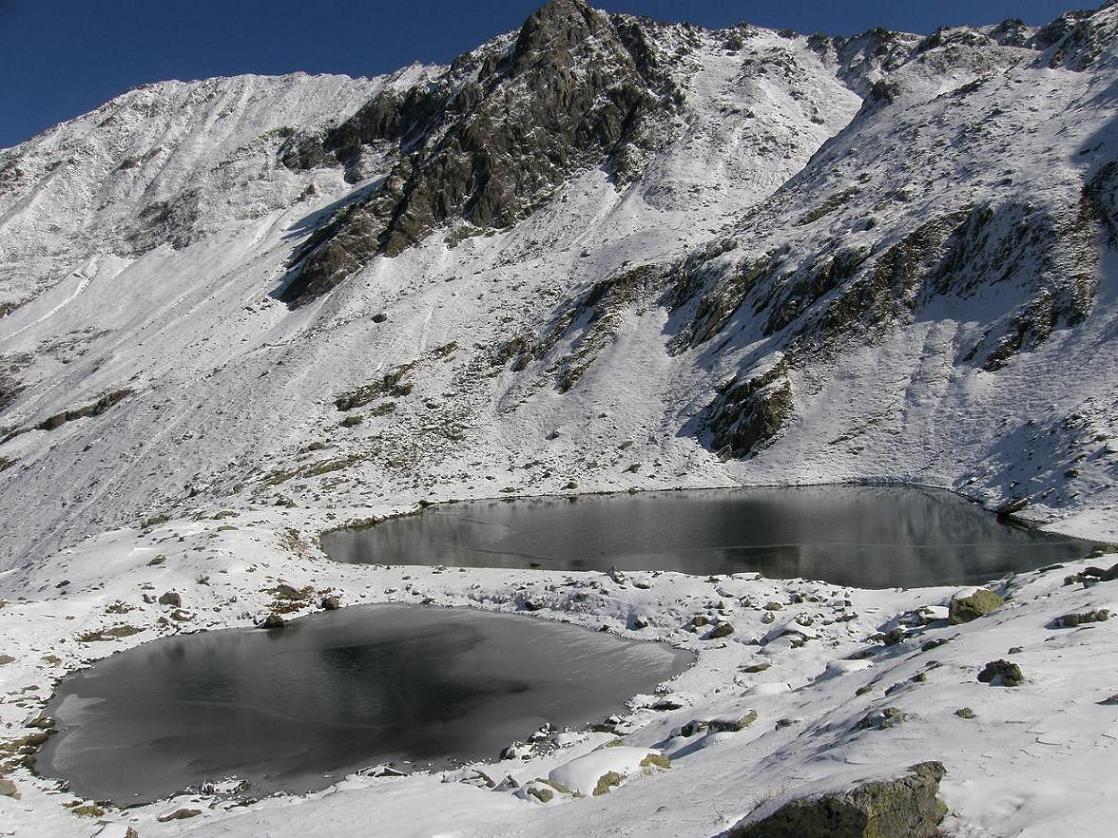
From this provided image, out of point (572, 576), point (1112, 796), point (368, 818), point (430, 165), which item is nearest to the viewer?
point (1112, 796)

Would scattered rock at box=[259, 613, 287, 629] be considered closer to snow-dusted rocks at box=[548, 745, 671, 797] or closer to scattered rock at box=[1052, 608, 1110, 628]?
snow-dusted rocks at box=[548, 745, 671, 797]

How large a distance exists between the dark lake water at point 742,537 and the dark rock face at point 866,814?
2081 cm

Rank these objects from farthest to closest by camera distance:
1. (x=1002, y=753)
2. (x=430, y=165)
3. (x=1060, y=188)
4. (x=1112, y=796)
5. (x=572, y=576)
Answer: (x=430, y=165) < (x=1060, y=188) < (x=572, y=576) < (x=1002, y=753) < (x=1112, y=796)

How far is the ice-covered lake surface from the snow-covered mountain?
25152 millimetres

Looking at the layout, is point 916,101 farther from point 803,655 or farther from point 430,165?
point 803,655

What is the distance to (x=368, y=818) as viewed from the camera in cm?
1170

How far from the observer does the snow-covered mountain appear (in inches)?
1997

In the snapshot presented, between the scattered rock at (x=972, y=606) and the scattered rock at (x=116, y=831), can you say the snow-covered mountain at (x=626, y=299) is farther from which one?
the scattered rock at (x=116, y=831)

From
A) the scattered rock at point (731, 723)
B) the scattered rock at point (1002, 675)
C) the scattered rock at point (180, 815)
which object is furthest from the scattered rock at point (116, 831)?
the scattered rock at point (1002, 675)

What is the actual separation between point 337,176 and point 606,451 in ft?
364

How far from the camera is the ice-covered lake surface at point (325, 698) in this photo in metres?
16.5

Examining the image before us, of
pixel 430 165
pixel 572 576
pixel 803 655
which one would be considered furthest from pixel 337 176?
pixel 803 655

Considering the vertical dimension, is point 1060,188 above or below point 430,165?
below

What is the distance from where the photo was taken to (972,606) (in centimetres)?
1767
